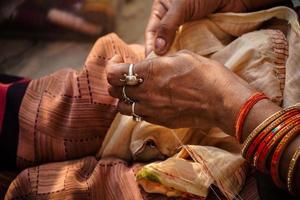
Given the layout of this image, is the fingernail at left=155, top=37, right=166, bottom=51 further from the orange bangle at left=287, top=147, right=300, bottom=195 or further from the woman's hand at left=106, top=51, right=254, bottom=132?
the orange bangle at left=287, top=147, right=300, bottom=195

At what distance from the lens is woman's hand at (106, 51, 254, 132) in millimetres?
801

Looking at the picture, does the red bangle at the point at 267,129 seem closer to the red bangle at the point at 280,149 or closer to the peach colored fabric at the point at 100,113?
the red bangle at the point at 280,149

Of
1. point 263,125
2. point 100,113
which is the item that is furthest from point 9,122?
point 263,125

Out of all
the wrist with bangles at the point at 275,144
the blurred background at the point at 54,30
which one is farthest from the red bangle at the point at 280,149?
the blurred background at the point at 54,30

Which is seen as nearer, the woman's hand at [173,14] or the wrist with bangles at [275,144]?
the wrist with bangles at [275,144]

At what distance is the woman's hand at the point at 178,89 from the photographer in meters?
0.80

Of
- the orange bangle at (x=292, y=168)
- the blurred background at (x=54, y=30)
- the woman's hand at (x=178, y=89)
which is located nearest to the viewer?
the orange bangle at (x=292, y=168)

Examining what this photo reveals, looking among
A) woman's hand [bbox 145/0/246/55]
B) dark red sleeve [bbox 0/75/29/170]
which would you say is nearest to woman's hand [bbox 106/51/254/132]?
woman's hand [bbox 145/0/246/55]

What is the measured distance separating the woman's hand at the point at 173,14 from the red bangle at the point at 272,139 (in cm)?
35

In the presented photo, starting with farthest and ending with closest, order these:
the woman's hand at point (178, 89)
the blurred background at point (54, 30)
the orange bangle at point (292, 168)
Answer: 1. the blurred background at point (54, 30)
2. the woman's hand at point (178, 89)
3. the orange bangle at point (292, 168)

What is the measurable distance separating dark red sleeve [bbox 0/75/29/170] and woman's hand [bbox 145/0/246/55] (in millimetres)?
308

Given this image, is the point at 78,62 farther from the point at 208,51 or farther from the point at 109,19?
the point at 208,51

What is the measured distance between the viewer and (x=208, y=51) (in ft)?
3.18

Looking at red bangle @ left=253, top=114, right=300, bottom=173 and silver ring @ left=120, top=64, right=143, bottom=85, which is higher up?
silver ring @ left=120, top=64, right=143, bottom=85
